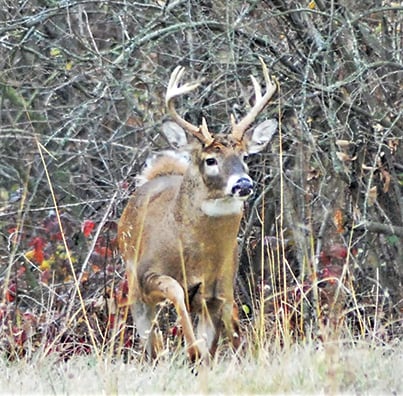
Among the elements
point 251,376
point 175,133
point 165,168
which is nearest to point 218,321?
point 175,133

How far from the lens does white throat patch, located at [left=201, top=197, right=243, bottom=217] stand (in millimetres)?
8016

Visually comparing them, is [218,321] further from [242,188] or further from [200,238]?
[242,188]

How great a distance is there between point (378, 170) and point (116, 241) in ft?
6.39

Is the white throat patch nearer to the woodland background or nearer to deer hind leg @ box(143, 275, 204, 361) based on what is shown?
deer hind leg @ box(143, 275, 204, 361)

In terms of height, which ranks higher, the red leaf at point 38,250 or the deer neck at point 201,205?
the deer neck at point 201,205

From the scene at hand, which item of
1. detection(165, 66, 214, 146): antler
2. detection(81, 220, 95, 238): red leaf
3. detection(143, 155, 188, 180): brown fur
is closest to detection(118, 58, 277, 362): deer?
detection(165, 66, 214, 146): antler

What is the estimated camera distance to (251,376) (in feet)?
19.1

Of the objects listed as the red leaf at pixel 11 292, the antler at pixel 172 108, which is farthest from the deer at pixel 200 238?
the red leaf at pixel 11 292

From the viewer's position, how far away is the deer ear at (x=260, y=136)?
8.34 meters

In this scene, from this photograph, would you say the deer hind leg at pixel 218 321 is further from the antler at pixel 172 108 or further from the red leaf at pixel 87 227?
the red leaf at pixel 87 227

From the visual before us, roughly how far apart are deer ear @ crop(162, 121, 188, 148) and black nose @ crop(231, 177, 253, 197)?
77 cm

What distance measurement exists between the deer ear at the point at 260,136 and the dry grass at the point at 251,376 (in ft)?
6.68

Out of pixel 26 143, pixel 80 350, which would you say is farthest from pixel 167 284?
pixel 26 143

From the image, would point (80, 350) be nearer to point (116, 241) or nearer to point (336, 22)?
point (116, 241)
